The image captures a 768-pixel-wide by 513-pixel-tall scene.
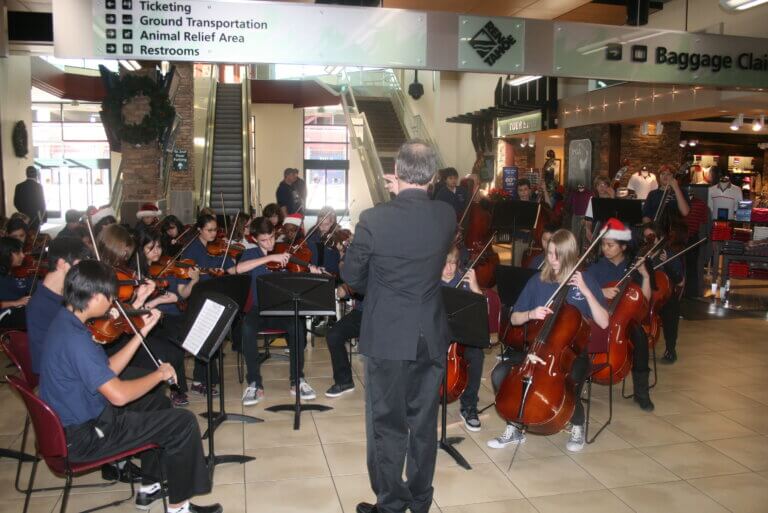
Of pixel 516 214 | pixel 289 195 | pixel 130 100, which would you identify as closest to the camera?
pixel 516 214

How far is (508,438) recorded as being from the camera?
4230 mm

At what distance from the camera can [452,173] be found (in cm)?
859

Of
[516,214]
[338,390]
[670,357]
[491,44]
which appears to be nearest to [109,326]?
[338,390]

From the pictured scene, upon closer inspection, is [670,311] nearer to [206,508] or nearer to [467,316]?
[467,316]

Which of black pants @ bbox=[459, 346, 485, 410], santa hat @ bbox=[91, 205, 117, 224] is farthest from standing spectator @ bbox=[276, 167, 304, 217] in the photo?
black pants @ bbox=[459, 346, 485, 410]

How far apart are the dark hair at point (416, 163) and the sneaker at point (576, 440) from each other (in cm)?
213

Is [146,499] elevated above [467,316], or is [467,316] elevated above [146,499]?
[467,316]

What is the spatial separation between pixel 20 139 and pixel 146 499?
35.0 feet

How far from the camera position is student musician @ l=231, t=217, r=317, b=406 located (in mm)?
4980

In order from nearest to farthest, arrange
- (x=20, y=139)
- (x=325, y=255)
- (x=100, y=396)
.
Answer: (x=100, y=396)
(x=325, y=255)
(x=20, y=139)

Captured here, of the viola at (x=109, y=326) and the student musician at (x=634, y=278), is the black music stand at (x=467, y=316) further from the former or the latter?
the viola at (x=109, y=326)

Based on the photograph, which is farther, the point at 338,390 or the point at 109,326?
the point at 338,390

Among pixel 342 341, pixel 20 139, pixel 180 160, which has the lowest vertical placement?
pixel 342 341

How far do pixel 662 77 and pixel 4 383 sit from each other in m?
6.47
